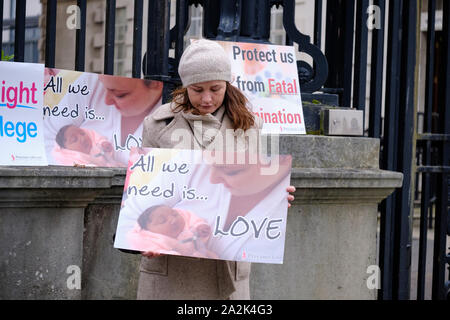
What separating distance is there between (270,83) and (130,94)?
0.96 metres

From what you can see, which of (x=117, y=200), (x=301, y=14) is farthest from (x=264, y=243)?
(x=301, y=14)

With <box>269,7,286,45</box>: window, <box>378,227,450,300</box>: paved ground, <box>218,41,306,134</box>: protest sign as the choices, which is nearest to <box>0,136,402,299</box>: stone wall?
<box>218,41,306,134</box>: protest sign

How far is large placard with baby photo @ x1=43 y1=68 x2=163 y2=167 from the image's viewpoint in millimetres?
4543

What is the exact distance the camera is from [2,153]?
423cm

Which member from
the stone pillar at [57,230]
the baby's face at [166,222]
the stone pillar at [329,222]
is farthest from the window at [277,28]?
the baby's face at [166,222]

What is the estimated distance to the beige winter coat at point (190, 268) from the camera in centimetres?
368

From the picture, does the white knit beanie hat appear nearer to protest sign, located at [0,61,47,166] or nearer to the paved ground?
protest sign, located at [0,61,47,166]

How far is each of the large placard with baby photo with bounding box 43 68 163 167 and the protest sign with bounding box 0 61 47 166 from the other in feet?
0.33

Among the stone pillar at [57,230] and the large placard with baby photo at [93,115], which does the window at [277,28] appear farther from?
the stone pillar at [57,230]

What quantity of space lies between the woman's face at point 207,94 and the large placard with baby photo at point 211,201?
22 centimetres

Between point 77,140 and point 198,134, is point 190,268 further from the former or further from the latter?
point 77,140

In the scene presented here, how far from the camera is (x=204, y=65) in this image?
3.57m

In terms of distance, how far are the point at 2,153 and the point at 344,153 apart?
7.23 feet
